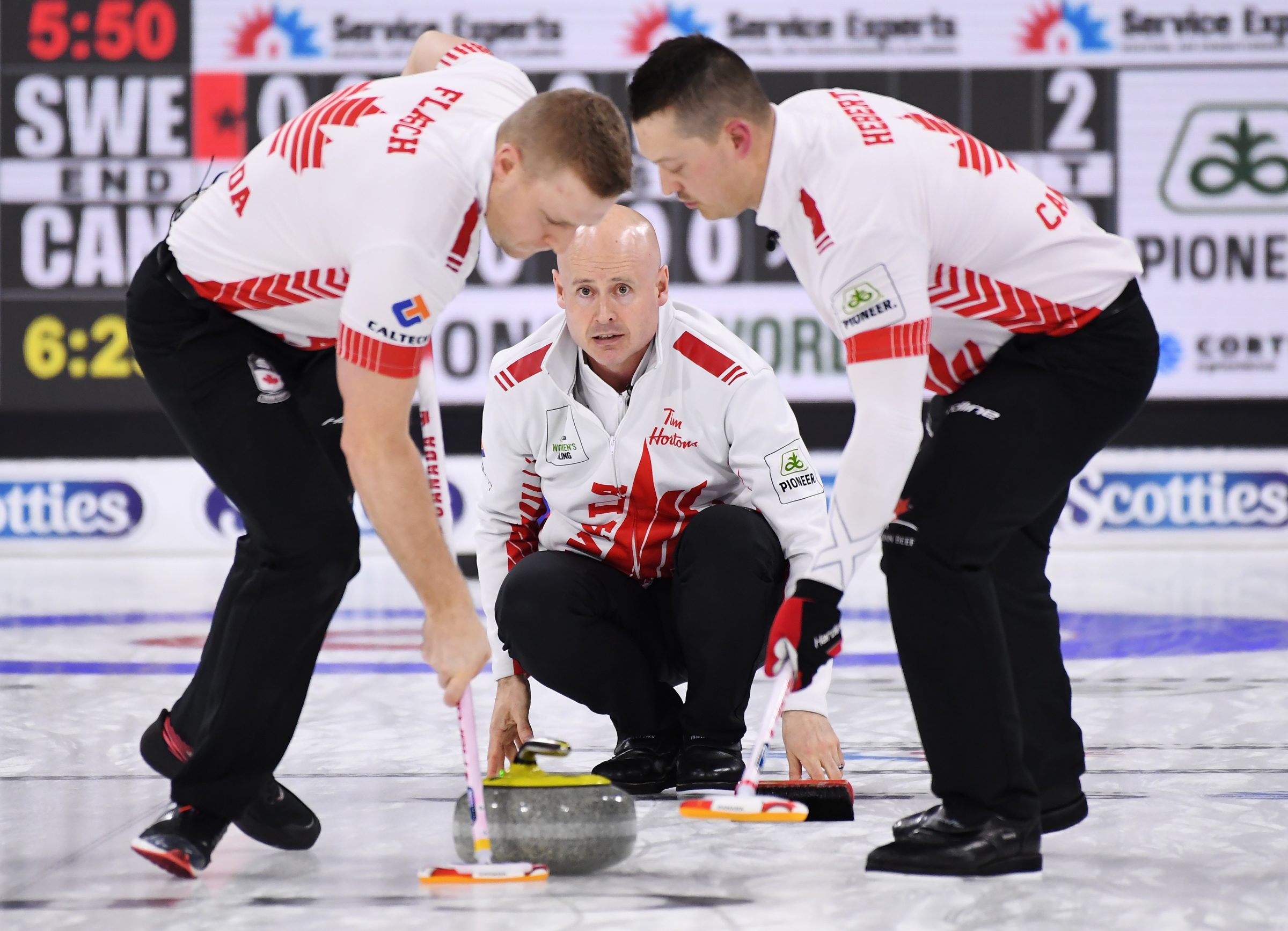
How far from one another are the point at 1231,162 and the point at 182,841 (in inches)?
300

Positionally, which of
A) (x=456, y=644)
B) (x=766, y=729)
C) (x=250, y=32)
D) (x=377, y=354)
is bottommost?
(x=766, y=729)

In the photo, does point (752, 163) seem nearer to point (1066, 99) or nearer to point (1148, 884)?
point (1148, 884)

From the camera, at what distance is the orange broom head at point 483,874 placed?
197cm

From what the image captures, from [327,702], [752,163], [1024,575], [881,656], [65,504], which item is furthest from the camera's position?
[65,504]

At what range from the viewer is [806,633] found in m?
1.99

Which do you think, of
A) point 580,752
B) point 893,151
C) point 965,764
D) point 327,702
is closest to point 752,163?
point 893,151

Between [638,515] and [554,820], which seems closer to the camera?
[554,820]

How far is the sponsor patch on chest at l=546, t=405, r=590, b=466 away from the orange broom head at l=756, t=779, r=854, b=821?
2.49ft

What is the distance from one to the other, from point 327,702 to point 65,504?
5068 millimetres

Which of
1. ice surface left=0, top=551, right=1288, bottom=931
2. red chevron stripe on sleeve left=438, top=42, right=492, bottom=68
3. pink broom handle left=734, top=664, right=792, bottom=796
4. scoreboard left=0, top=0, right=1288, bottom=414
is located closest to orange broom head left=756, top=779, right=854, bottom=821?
ice surface left=0, top=551, right=1288, bottom=931

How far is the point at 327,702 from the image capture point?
355cm

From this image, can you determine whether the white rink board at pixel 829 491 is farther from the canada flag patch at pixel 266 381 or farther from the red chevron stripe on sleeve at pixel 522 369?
the canada flag patch at pixel 266 381

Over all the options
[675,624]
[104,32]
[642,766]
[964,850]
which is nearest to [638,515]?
[675,624]

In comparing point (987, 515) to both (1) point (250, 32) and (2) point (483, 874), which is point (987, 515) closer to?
(2) point (483, 874)
